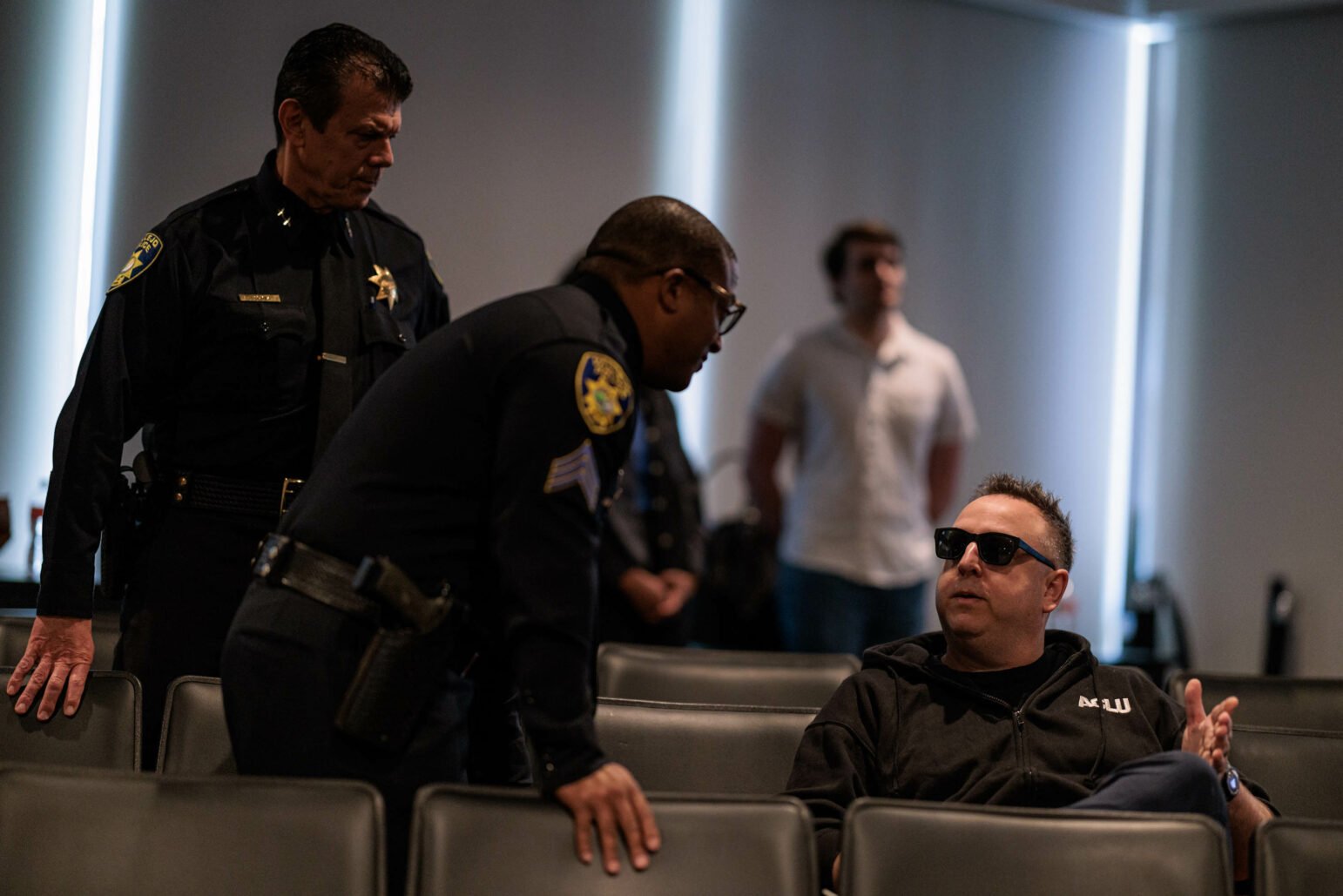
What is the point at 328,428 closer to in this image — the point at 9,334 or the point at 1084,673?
the point at 1084,673

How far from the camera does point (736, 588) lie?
5.04 metres

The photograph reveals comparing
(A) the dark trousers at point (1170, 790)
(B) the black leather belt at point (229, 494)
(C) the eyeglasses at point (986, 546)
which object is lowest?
(A) the dark trousers at point (1170, 790)

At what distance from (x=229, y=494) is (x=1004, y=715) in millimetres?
1341

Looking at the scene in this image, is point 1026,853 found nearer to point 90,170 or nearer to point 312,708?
point 312,708

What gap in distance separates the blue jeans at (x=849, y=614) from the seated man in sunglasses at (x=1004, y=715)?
1.96 m

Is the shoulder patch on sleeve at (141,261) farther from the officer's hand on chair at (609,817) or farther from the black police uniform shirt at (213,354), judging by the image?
the officer's hand on chair at (609,817)

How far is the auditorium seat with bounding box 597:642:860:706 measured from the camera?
9.82ft

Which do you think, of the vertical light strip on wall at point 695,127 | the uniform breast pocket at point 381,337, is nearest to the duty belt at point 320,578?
the uniform breast pocket at point 381,337

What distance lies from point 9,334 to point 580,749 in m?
2.95

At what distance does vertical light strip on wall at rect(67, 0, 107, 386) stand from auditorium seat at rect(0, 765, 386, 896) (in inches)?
106

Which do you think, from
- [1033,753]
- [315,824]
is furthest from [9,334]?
[1033,753]

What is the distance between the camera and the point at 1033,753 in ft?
7.89

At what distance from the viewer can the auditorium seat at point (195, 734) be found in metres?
2.29

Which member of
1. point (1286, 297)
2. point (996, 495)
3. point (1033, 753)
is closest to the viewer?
point (1033, 753)
